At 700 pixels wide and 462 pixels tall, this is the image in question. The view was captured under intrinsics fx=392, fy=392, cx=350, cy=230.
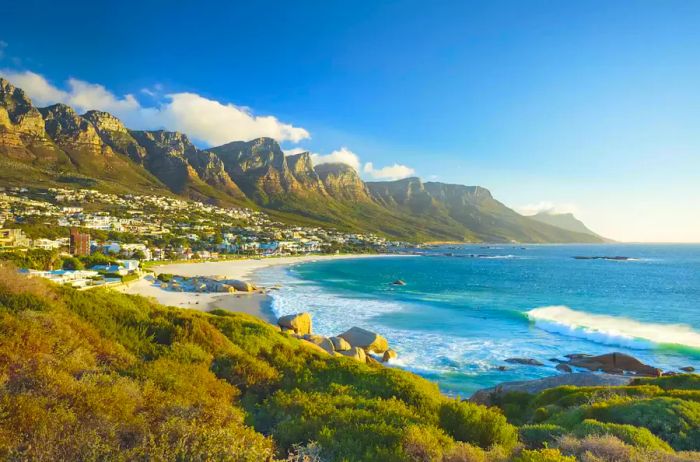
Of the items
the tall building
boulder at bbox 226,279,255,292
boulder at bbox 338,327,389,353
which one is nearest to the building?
the tall building

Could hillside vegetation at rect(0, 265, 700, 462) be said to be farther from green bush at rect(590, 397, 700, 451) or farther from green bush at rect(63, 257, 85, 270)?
green bush at rect(63, 257, 85, 270)

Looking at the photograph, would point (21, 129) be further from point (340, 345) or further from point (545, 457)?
point (545, 457)

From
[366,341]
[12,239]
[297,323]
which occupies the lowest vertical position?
[12,239]

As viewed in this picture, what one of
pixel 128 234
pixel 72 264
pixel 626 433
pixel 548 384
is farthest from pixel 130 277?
pixel 128 234

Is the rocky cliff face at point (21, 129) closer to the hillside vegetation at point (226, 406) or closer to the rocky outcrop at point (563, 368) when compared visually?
the hillside vegetation at point (226, 406)

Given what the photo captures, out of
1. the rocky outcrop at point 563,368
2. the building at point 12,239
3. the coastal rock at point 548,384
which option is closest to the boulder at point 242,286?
the building at point 12,239

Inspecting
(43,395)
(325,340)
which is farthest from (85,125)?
(43,395)
